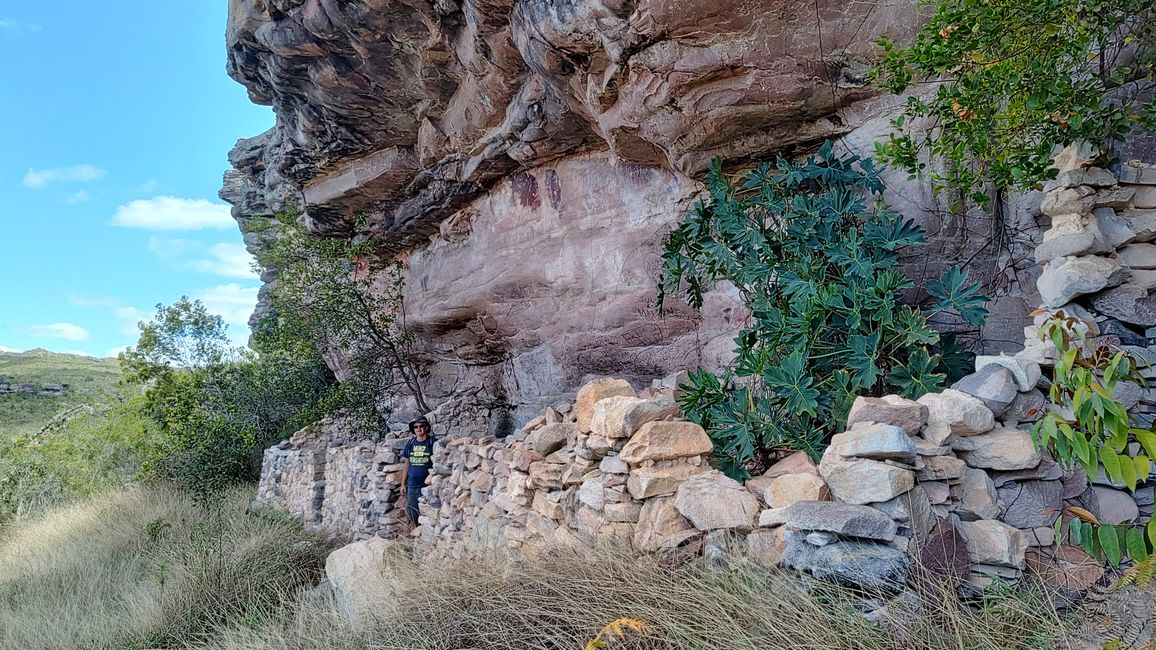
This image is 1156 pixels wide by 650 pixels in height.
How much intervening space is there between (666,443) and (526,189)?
4.81 m

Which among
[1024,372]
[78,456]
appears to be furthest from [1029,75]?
[78,456]

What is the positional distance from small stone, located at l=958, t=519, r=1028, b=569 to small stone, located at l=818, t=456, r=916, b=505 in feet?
1.11

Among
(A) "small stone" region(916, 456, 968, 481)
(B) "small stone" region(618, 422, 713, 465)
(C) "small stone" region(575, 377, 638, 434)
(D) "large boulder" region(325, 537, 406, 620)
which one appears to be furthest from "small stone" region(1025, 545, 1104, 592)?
(D) "large boulder" region(325, 537, 406, 620)

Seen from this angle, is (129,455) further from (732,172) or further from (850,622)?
(850,622)

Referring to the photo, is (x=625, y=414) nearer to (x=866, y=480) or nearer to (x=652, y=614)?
(x=652, y=614)

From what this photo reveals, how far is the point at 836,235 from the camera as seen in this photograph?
429 cm

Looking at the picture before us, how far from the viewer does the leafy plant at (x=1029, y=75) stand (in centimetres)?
308

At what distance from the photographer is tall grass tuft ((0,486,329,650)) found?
190 inches

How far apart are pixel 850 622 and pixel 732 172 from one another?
411 cm

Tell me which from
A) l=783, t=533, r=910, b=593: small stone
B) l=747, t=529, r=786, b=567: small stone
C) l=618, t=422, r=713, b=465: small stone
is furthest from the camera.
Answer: l=618, t=422, r=713, b=465: small stone

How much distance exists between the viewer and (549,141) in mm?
6781

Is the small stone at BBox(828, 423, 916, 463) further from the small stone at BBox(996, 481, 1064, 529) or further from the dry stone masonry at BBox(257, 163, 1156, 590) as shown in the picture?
the small stone at BBox(996, 481, 1064, 529)

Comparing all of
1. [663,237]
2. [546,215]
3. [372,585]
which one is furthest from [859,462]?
[546,215]

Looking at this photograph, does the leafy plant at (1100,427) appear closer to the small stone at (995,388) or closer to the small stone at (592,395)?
the small stone at (995,388)
